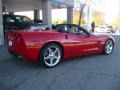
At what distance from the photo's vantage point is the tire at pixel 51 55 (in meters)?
6.55

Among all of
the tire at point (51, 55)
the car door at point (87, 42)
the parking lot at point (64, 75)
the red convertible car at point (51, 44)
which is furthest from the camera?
the car door at point (87, 42)

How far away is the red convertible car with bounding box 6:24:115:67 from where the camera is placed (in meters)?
6.33

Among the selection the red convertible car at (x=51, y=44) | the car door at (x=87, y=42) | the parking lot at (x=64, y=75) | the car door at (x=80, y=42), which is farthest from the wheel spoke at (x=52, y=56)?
the car door at (x=87, y=42)

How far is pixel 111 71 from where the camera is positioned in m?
6.32

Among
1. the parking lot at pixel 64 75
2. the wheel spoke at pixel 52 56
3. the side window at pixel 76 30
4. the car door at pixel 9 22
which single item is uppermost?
the car door at pixel 9 22

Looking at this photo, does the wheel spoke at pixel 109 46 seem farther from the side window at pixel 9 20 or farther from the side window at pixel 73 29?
the side window at pixel 9 20

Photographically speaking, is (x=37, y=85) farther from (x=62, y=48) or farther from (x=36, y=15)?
(x=36, y=15)

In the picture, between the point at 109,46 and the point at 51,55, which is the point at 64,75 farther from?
the point at 109,46

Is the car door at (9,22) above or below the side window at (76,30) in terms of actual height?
above

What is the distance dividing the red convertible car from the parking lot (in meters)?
0.31

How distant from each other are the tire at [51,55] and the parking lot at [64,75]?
7.0 inches

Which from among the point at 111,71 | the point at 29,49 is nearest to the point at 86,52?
the point at 111,71

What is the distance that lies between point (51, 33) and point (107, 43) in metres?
2.72

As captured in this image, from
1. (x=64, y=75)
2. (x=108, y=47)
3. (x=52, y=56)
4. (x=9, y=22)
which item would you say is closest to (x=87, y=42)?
(x=108, y=47)
